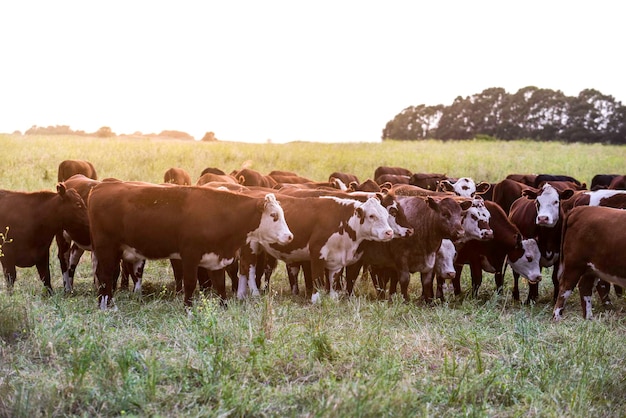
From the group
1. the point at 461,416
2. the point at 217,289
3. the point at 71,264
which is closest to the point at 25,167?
the point at 71,264

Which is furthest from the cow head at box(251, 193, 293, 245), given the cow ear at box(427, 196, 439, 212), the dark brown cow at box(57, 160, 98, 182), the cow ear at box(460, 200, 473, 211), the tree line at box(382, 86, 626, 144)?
the tree line at box(382, 86, 626, 144)

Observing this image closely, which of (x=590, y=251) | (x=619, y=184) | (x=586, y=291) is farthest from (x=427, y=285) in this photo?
(x=619, y=184)

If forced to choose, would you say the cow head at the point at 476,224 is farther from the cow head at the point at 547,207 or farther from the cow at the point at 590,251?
the cow at the point at 590,251

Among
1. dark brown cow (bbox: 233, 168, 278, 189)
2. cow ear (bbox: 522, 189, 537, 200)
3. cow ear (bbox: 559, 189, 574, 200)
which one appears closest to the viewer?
cow ear (bbox: 559, 189, 574, 200)

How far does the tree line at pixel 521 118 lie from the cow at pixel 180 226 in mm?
40785

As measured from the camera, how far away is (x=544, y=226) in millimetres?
9828

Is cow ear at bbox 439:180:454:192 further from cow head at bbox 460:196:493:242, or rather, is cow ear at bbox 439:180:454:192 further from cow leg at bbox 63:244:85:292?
cow leg at bbox 63:244:85:292

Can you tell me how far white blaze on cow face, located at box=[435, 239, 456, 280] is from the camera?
30.1ft

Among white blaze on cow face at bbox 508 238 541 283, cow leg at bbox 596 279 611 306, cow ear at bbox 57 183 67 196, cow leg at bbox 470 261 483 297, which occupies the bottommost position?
cow leg at bbox 596 279 611 306

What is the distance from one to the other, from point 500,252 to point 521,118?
40.8 metres

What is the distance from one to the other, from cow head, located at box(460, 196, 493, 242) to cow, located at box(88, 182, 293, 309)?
260cm

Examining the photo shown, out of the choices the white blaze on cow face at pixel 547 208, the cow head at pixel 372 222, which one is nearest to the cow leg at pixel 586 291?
the white blaze on cow face at pixel 547 208

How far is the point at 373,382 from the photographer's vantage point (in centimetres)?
506

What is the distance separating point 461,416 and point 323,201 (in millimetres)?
4484
